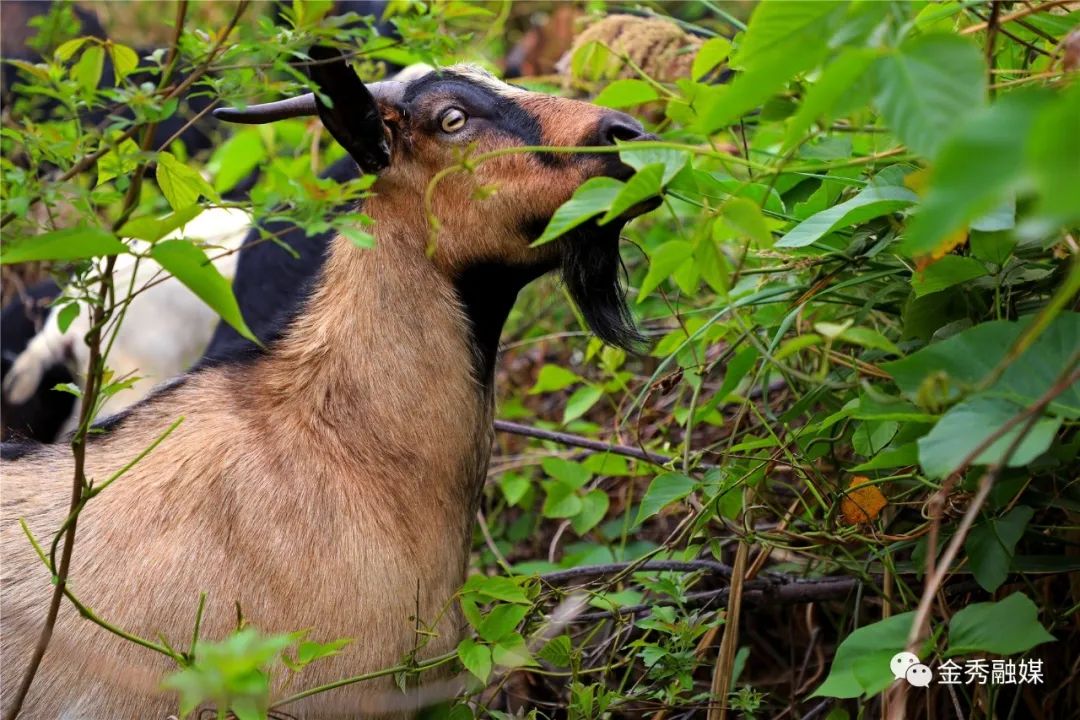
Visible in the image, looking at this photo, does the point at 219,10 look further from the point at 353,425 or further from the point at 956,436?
the point at 956,436

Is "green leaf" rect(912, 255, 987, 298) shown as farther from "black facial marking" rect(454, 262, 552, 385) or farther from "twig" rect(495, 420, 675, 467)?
"twig" rect(495, 420, 675, 467)

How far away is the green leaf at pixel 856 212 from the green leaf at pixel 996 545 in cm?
67

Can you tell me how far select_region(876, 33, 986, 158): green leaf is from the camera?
4.77 feet

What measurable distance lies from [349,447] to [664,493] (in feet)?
2.46

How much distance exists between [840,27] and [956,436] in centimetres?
62

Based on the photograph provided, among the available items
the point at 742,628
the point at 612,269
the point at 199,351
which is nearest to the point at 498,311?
the point at 612,269

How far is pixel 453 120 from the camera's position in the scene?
9.14ft

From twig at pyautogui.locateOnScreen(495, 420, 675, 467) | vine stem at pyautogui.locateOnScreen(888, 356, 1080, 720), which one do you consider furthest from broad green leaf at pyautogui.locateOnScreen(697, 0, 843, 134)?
twig at pyautogui.locateOnScreen(495, 420, 675, 467)

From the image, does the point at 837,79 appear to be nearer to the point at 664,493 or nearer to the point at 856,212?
the point at 856,212

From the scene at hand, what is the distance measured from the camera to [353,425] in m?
2.72

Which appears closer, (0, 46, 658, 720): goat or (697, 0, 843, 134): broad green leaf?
(697, 0, 843, 134): broad green leaf

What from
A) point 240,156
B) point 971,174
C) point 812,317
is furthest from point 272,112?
point 240,156

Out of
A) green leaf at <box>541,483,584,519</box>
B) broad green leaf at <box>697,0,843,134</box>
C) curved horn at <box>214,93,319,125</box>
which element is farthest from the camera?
green leaf at <box>541,483,584,519</box>

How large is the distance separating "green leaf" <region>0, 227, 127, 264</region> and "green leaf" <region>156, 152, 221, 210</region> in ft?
1.49
